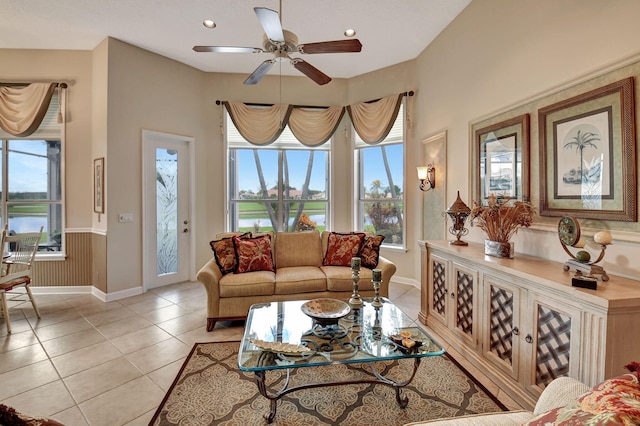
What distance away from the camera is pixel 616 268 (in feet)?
5.99

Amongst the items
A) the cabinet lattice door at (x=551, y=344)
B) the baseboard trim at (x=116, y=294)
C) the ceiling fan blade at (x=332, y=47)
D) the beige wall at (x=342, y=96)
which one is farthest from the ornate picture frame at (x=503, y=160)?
the baseboard trim at (x=116, y=294)

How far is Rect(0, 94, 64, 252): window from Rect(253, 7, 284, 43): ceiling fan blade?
151 inches

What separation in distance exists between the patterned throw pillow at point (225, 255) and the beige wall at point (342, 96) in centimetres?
169

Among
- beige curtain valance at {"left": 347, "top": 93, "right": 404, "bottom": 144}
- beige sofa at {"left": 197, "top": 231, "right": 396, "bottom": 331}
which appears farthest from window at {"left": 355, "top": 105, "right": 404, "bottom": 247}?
beige sofa at {"left": 197, "top": 231, "right": 396, "bottom": 331}

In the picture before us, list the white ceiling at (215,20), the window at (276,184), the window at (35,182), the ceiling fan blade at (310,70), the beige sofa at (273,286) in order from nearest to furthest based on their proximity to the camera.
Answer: the ceiling fan blade at (310,70)
the beige sofa at (273,286)
the white ceiling at (215,20)
the window at (35,182)
the window at (276,184)

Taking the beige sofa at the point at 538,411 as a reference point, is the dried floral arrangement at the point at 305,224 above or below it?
above

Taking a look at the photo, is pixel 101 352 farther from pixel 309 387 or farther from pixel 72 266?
pixel 72 266

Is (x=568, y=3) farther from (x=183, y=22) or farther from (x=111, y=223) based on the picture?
(x=111, y=223)

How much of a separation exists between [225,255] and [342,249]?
1.37 m

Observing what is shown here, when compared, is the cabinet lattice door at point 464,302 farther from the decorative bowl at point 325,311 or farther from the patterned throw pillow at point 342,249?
the patterned throw pillow at point 342,249

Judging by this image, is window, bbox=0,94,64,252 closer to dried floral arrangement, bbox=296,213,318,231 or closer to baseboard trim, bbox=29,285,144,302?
baseboard trim, bbox=29,285,144,302

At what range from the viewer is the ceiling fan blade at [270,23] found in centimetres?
206

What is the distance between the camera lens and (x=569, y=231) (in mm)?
1814

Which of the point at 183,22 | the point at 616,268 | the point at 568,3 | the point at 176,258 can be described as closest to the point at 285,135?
the point at 183,22
